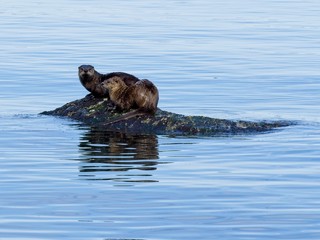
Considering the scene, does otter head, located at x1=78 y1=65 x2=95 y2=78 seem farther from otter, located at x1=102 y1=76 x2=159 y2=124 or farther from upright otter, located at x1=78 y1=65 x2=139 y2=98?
otter, located at x1=102 y1=76 x2=159 y2=124

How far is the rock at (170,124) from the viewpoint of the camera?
18391 millimetres

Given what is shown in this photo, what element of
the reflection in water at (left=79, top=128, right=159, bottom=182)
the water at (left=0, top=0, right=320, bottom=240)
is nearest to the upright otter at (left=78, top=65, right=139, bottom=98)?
the water at (left=0, top=0, right=320, bottom=240)

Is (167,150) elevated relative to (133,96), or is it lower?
lower

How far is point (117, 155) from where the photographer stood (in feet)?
54.4

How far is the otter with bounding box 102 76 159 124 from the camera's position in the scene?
61.4ft

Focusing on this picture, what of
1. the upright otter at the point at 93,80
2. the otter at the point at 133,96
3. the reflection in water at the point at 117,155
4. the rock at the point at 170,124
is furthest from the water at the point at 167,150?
the upright otter at the point at 93,80

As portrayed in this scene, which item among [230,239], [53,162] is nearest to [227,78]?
[53,162]

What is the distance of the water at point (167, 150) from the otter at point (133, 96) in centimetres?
73

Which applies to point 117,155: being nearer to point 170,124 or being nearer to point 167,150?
point 167,150

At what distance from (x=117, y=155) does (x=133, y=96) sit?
254 centimetres

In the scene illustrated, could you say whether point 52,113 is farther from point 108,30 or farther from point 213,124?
point 108,30

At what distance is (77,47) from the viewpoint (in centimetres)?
3375

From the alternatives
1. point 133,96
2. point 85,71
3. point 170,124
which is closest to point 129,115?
point 133,96

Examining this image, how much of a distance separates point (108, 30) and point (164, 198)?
25921 millimetres
